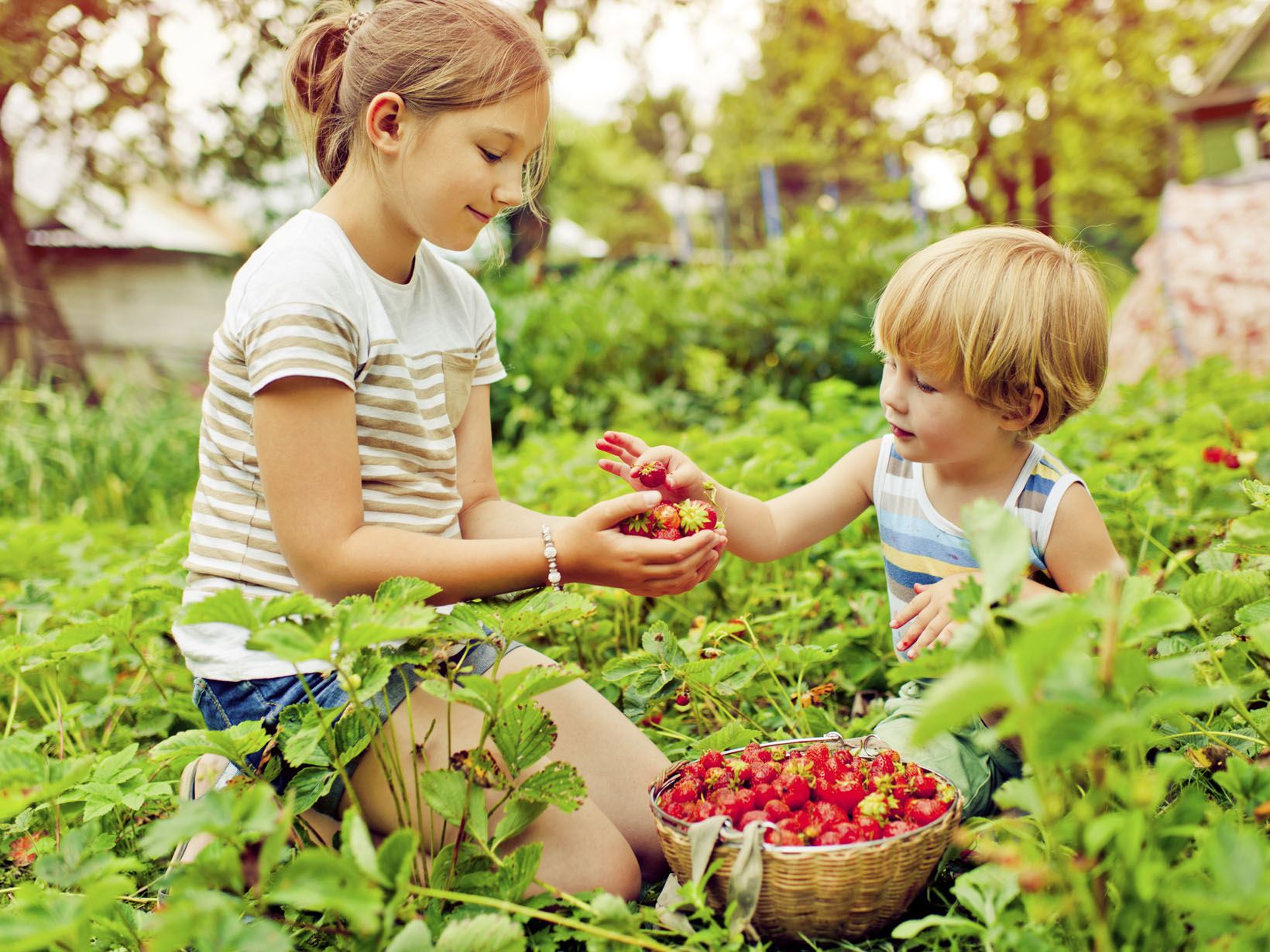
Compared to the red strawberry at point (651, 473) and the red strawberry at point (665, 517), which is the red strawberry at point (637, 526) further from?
the red strawberry at point (651, 473)

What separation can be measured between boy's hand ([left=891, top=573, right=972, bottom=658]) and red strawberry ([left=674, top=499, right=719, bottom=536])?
32 centimetres

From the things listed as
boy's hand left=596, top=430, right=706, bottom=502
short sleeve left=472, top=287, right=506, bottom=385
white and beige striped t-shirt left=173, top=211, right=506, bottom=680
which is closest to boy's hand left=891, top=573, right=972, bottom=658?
boy's hand left=596, top=430, right=706, bottom=502

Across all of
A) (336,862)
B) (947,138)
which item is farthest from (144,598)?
(947,138)

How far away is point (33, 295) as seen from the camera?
7340mm

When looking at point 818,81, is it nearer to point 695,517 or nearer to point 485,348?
point 485,348

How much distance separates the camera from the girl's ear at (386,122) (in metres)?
1.53

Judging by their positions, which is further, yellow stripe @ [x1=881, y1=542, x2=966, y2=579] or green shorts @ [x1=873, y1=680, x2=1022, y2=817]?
yellow stripe @ [x1=881, y1=542, x2=966, y2=579]

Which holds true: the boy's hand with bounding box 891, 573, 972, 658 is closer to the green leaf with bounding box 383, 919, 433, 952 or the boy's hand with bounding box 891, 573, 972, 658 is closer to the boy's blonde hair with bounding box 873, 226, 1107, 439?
the boy's blonde hair with bounding box 873, 226, 1107, 439

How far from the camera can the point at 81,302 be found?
35.1ft

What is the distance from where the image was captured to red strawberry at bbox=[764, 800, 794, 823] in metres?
1.22

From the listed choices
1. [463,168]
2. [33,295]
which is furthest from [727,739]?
[33,295]

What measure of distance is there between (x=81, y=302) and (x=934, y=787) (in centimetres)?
1165

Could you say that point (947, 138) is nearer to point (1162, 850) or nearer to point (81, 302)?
point (81, 302)

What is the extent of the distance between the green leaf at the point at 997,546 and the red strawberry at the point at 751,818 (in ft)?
1.53
